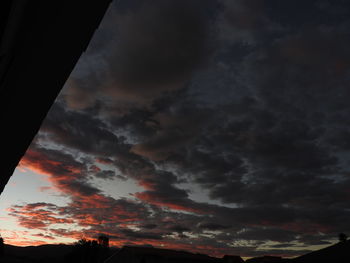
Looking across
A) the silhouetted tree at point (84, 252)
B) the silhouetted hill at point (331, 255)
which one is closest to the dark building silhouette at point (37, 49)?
the silhouetted hill at point (331, 255)

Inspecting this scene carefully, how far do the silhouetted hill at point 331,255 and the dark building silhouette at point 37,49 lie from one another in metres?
33.4

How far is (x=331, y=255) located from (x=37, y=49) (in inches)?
1473

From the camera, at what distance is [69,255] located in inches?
1367

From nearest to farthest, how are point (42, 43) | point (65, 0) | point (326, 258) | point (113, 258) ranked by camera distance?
point (65, 0)
point (42, 43)
point (326, 258)
point (113, 258)

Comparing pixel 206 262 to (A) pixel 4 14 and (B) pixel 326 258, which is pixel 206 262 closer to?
(B) pixel 326 258

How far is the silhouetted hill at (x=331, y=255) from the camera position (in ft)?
90.9

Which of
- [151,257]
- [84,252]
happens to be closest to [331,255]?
[151,257]

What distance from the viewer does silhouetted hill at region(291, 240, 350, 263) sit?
2771cm

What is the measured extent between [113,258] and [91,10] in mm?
37197

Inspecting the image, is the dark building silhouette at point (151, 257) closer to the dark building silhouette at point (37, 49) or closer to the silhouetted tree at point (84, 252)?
the silhouetted tree at point (84, 252)

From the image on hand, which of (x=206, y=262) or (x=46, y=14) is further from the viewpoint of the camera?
(x=206, y=262)

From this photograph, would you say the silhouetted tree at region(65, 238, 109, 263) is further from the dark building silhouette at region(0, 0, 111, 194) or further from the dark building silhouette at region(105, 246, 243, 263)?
the dark building silhouette at region(0, 0, 111, 194)

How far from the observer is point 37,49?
4.05 ft

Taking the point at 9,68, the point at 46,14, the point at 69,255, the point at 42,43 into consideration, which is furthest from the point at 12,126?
the point at 69,255
